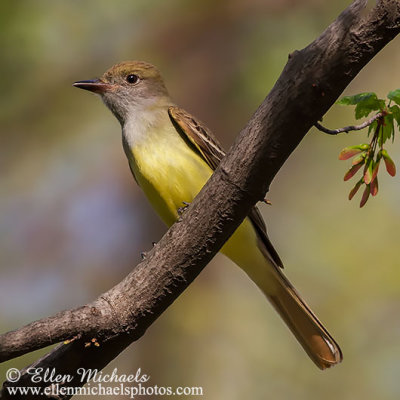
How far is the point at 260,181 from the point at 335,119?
538 cm

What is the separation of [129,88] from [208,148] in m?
1.18

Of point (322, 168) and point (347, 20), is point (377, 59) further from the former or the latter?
point (347, 20)

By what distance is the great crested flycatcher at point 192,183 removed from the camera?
16.2 ft

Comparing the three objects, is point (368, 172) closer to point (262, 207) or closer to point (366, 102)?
point (366, 102)

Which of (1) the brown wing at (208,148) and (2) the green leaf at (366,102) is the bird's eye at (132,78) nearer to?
(1) the brown wing at (208,148)

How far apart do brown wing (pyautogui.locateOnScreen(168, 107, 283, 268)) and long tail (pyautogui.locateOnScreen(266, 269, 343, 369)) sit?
0.57 ft

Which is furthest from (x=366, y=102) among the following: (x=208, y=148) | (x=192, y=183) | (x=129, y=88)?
(x=129, y=88)

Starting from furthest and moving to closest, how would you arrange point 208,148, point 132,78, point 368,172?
1. point 132,78
2. point 208,148
3. point 368,172

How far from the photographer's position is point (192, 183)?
496 cm

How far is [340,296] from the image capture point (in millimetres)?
7746

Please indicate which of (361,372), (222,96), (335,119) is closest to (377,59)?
(335,119)

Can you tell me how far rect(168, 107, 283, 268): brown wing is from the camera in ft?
17.2

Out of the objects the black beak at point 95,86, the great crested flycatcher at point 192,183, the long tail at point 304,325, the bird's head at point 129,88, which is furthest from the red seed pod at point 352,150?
the black beak at point 95,86

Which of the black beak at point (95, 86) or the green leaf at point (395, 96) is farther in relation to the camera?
the black beak at point (95, 86)
